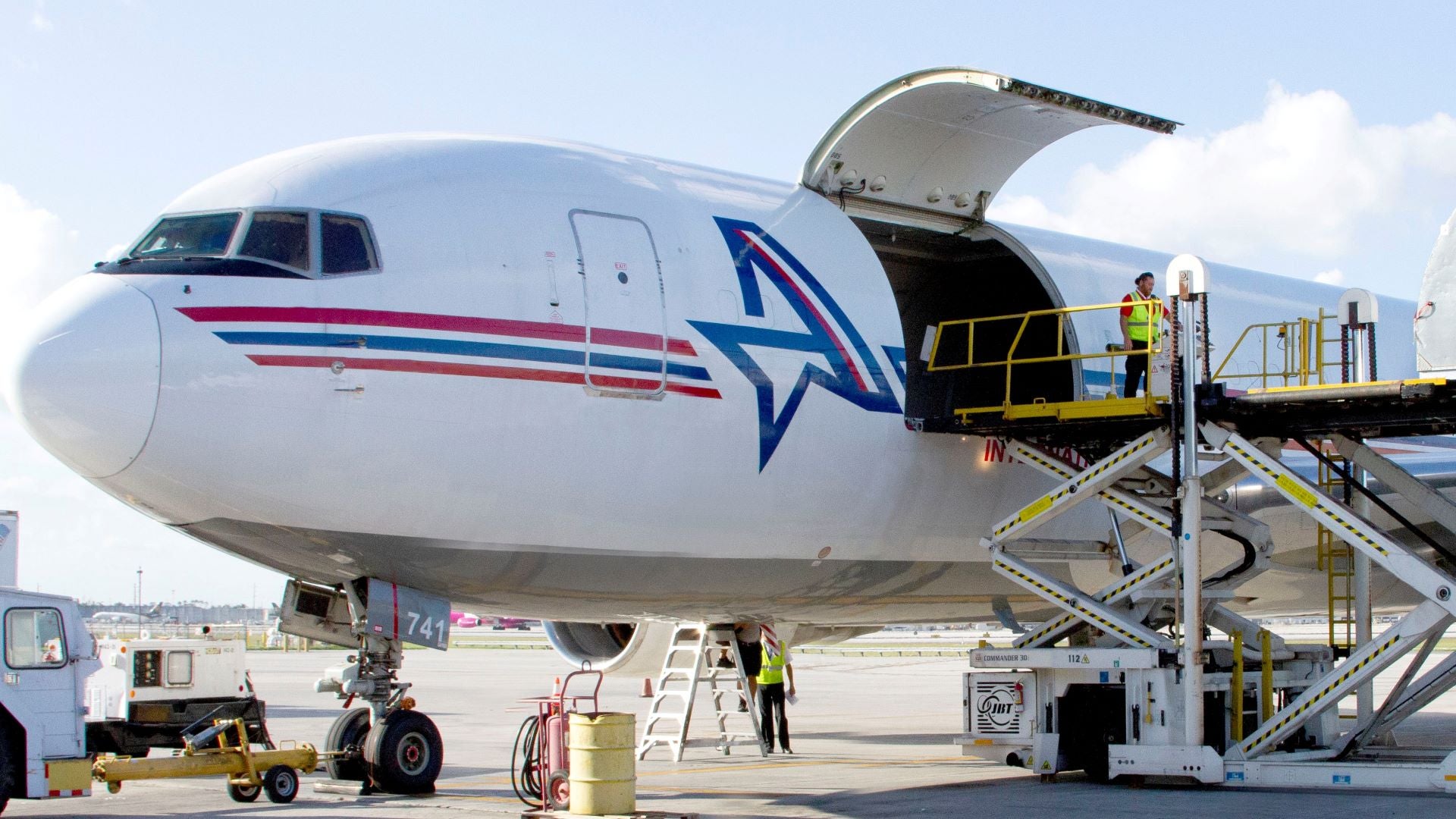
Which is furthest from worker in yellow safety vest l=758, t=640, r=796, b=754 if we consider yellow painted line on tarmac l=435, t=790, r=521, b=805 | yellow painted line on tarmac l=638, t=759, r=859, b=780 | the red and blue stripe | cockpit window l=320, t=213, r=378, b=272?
cockpit window l=320, t=213, r=378, b=272

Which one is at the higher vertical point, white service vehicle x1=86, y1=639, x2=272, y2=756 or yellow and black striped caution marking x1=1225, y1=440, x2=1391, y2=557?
yellow and black striped caution marking x1=1225, y1=440, x2=1391, y2=557

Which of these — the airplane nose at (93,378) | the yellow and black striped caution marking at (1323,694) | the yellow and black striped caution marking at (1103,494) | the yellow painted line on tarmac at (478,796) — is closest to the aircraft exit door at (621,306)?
the airplane nose at (93,378)

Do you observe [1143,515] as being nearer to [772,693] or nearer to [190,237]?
[772,693]

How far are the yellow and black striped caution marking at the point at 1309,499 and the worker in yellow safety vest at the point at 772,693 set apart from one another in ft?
20.3

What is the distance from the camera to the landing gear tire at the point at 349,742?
12.0 m

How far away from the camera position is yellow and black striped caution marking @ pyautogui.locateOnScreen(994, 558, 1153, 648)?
12102 millimetres

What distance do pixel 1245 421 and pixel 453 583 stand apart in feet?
20.5

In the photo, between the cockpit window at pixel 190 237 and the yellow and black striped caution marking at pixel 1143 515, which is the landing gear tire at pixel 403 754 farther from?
the yellow and black striped caution marking at pixel 1143 515

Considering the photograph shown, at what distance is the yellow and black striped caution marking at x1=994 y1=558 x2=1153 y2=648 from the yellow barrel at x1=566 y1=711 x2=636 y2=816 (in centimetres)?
405

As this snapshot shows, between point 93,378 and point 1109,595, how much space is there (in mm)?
7631

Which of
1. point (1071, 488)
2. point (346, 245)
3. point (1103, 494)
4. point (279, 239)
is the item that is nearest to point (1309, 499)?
point (1103, 494)

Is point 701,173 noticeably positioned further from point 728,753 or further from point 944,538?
point 728,753

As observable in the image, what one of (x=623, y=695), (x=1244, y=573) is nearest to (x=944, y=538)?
(x=1244, y=573)

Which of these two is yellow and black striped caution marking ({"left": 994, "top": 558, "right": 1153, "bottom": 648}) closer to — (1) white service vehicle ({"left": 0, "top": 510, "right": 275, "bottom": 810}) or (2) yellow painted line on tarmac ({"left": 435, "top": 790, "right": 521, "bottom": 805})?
(2) yellow painted line on tarmac ({"left": 435, "top": 790, "right": 521, "bottom": 805})
